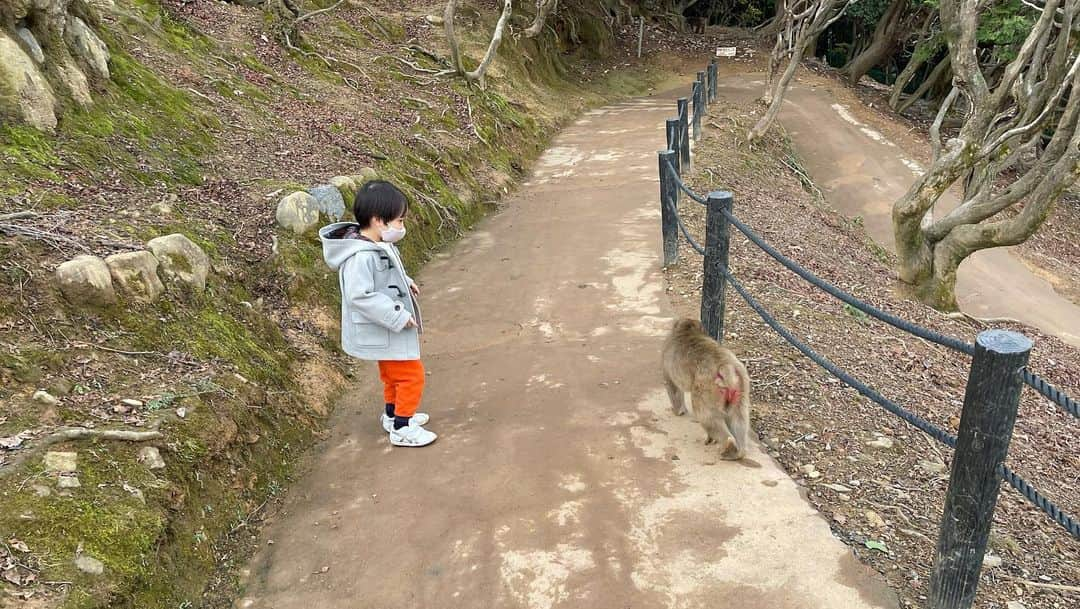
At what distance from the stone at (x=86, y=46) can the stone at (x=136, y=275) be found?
9.15ft

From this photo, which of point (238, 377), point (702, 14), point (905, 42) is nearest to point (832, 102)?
point (905, 42)

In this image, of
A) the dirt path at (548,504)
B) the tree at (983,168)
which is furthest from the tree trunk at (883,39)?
the dirt path at (548,504)

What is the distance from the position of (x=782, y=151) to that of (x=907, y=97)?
1071cm

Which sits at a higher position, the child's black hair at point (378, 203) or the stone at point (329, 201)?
the child's black hair at point (378, 203)

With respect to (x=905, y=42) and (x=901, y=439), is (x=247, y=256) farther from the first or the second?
(x=905, y=42)

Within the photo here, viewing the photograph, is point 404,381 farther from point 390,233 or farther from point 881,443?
point 881,443

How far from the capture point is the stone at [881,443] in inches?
157

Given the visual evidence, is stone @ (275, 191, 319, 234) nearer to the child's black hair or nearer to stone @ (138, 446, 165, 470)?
the child's black hair

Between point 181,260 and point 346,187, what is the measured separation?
2412mm

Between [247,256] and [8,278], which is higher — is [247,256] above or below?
below

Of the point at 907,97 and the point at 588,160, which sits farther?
the point at 907,97

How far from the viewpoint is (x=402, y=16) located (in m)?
15.2

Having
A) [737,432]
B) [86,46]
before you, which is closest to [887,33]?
[86,46]

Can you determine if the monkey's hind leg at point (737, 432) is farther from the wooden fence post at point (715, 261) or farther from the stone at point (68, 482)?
the stone at point (68, 482)
